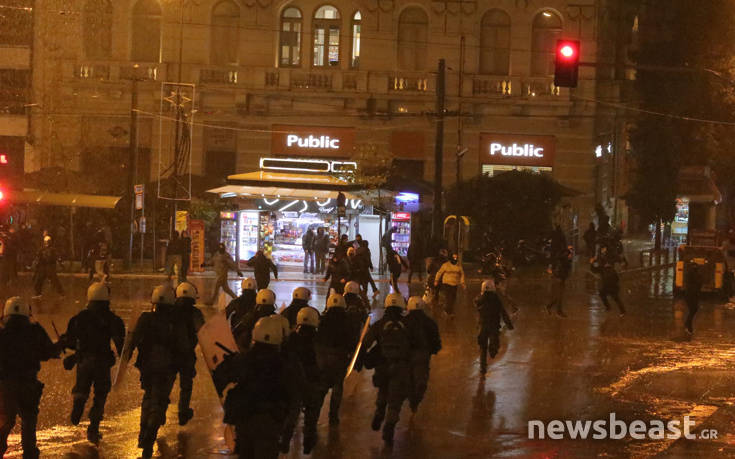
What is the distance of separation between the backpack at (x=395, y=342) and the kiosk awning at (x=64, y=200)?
29581mm

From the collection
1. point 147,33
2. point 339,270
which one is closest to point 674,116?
point 147,33

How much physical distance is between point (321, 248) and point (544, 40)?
50.5 ft

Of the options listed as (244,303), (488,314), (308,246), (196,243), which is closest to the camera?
(244,303)

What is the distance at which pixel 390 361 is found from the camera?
11.2 meters

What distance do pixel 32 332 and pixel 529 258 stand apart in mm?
32946

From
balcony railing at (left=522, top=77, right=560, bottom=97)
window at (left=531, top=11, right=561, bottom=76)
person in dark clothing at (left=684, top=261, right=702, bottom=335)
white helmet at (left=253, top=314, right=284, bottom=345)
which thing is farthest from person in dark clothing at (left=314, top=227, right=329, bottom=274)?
white helmet at (left=253, top=314, right=284, bottom=345)

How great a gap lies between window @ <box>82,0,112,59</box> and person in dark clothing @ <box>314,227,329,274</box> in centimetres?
1482

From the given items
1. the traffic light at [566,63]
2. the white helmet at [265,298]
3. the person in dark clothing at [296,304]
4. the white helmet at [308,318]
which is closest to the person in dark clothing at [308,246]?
the traffic light at [566,63]

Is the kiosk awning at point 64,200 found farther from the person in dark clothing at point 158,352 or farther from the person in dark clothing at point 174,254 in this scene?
the person in dark clothing at point 158,352

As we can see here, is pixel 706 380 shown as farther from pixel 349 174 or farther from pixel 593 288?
pixel 349 174

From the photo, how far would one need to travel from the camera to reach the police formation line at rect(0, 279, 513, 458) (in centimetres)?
944

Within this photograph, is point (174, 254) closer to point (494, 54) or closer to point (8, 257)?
point (8, 257)

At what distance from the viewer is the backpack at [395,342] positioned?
36.3 ft

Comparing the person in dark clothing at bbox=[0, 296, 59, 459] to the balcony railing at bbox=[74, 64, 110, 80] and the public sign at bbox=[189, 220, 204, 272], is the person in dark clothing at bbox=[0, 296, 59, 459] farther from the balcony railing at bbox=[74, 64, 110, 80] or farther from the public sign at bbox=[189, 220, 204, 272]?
the balcony railing at bbox=[74, 64, 110, 80]
